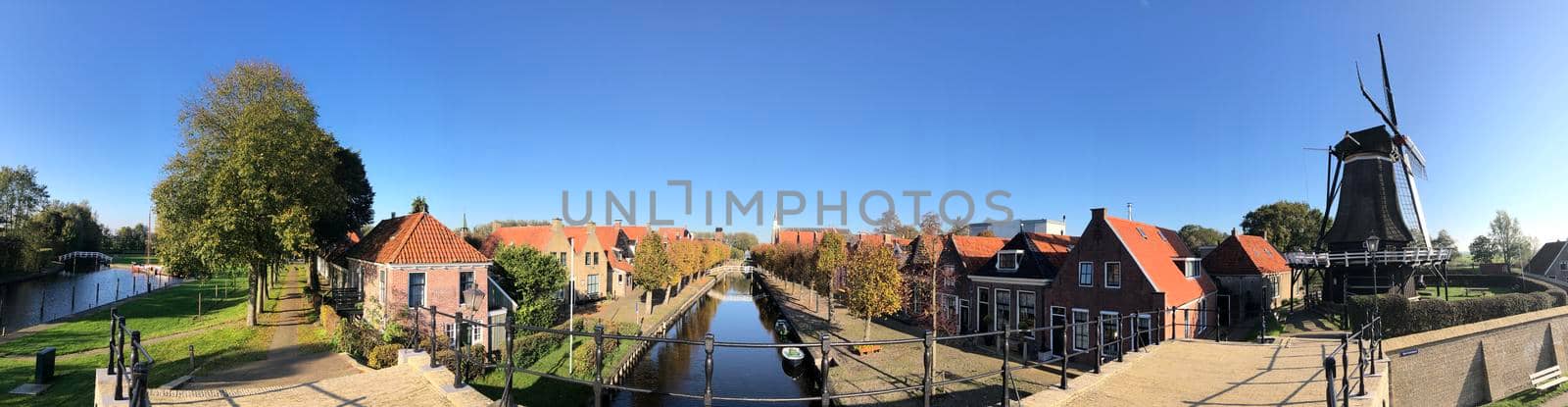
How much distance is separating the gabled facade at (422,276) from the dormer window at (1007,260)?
65.6ft

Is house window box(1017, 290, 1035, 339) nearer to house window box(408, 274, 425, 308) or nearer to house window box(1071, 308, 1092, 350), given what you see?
house window box(1071, 308, 1092, 350)

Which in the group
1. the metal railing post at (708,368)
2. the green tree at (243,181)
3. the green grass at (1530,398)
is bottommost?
the green grass at (1530,398)

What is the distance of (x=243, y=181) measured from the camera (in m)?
19.0

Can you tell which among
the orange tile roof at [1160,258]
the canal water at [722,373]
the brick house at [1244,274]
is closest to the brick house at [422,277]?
the canal water at [722,373]

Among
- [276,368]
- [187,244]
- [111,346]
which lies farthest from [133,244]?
[111,346]

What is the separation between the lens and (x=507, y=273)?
26.5m

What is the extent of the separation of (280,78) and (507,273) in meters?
11.0

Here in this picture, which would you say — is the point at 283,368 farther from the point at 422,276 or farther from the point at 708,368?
the point at 708,368

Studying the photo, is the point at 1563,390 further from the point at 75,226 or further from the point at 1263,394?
the point at 75,226

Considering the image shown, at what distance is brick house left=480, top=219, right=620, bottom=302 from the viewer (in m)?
37.6

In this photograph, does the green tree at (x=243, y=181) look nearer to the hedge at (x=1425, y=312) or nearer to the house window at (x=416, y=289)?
the house window at (x=416, y=289)

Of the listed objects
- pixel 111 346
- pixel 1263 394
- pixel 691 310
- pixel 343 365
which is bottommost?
pixel 691 310

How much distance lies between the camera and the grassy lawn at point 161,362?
11.6m

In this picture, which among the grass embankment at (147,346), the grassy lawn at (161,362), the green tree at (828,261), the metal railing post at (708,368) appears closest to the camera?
the metal railing post at (708,368)
